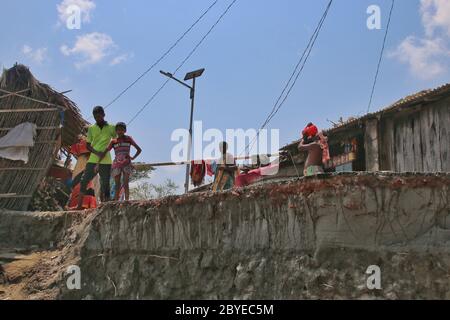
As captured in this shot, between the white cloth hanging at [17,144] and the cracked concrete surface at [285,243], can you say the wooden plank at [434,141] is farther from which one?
the white cloth hanging at [17,144]

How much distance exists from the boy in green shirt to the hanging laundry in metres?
3.62

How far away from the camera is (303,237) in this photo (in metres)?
5.42

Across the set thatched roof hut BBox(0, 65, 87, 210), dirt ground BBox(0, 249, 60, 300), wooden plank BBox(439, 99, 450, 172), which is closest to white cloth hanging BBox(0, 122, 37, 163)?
thatched roof hut BBox(0, 65, 87, 210)

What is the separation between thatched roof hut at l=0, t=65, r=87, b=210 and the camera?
10.8m

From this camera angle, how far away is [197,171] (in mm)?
12234

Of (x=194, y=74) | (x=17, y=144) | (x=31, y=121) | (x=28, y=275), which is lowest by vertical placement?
(x=28, y=275)

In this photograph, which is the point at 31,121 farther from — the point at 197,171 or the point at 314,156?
the point at 314,156

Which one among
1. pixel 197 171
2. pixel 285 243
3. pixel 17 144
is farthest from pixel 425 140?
pixel 17 144

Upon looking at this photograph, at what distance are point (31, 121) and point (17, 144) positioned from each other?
30.4 inches

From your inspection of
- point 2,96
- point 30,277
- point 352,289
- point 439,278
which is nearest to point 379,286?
point 352,289

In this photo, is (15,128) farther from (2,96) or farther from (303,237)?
(303,237)

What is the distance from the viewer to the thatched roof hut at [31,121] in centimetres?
1083

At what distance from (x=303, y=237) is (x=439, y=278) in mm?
1380

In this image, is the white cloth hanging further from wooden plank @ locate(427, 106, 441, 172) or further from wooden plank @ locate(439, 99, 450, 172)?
wooden plank @ locate(439, 99, 450, 172)
